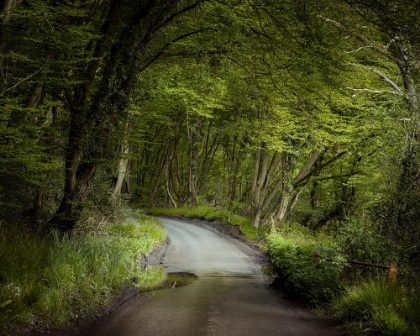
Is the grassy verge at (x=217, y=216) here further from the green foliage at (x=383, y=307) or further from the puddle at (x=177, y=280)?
the green foliage at (x=383, y=307)

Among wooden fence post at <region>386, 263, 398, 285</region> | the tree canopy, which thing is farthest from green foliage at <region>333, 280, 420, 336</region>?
the tree canopy

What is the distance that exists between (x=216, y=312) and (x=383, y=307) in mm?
3268

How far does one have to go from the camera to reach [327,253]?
907 cm

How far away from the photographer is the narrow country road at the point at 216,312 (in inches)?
255

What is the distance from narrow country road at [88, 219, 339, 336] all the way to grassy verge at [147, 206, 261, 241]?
7690 mm

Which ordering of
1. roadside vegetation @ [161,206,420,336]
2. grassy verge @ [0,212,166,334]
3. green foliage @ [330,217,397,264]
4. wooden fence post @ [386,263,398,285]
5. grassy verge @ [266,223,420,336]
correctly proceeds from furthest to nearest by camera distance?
1. green foliage @ [330,217,397,264]
2. wooden fence post @ [386,263,398,285]
3. roadside vegetation @ [161,206,420,336]
4. grassy verge @ [266,223,420,336]
5. grassy verge @ [0,212,166,334]

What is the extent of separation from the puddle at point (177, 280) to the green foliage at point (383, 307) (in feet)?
14.0

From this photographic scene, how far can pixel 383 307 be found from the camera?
6375mm

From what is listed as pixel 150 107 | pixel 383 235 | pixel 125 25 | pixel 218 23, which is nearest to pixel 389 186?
pixel 383 235

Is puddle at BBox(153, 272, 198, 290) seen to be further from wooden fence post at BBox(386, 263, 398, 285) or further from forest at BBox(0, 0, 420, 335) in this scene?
wooden fence post at BBox(386, 263, 398, 285)

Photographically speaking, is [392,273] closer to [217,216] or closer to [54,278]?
[54,278]

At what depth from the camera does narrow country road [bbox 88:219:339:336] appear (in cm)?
649

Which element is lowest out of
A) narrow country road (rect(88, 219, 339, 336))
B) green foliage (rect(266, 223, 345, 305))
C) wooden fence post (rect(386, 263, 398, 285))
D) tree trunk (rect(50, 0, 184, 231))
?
narrow country road (rect(88, 219, 339, 336))

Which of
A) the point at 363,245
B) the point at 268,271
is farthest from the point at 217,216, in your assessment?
the point at 363,245
